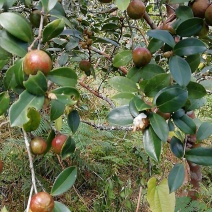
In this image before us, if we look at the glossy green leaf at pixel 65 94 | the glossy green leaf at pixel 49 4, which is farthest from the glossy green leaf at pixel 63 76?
the glossy green leaf at pixel 49 4

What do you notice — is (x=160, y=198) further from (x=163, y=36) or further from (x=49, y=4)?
(x=49, y=4)

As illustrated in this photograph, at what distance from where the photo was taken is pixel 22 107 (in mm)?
463

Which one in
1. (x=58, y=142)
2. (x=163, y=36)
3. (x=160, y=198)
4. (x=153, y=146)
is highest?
(x=163, y=36)

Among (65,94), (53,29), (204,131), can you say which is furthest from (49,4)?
(204,131)

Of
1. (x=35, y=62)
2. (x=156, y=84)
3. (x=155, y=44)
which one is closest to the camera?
(x=35, y=62)

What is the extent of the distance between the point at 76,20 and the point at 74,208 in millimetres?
1413

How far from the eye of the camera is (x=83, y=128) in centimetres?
256

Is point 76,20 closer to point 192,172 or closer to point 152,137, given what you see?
point 152,137

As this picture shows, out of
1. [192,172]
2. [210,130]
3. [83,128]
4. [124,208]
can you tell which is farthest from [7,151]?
[210,130]

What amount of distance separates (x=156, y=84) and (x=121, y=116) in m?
0.08

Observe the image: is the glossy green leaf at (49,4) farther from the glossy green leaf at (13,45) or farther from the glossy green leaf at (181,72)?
the glossy green leaf at (181,72)

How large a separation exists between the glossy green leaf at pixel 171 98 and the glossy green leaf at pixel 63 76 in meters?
0.14

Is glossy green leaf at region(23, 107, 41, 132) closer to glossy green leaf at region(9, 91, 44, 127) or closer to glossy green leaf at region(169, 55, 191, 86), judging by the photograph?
glossy green leaf at region(9, 91, 44, 127)

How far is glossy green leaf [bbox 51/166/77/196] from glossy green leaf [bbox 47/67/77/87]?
0.61ft
